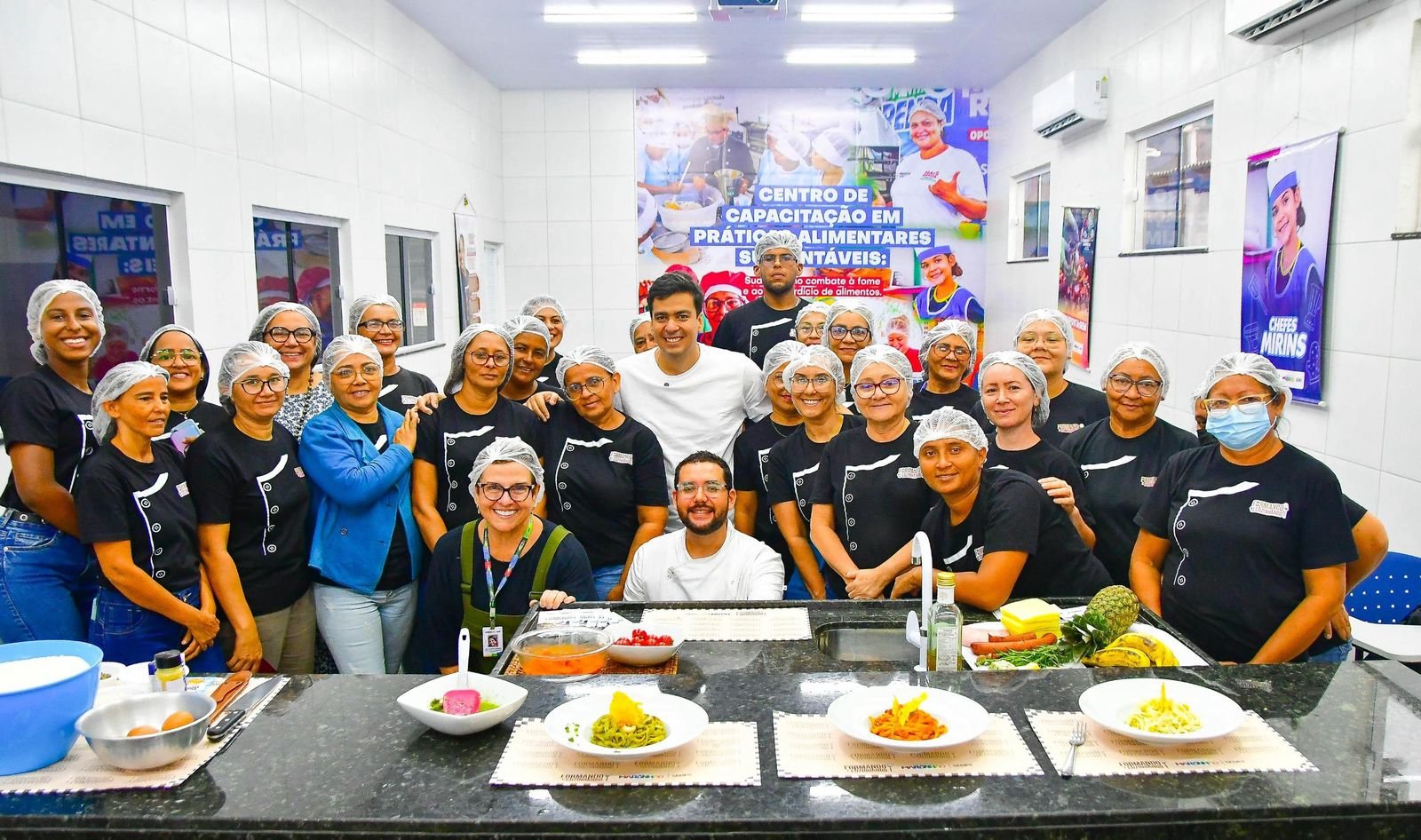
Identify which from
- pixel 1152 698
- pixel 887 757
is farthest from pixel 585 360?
pixel 1152 698

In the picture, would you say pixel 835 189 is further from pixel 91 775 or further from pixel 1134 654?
pixel 91 775

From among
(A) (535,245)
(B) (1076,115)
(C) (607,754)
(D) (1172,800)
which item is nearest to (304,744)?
(C) (607,754)

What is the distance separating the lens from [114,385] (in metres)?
2.78

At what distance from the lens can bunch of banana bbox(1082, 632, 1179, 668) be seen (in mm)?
2215

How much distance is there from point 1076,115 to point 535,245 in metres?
5.39

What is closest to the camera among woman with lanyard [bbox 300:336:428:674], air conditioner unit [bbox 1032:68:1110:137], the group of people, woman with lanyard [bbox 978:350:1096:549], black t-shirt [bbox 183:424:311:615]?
the group of people

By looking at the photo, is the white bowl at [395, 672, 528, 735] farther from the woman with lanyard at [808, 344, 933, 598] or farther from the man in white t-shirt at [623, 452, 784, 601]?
the woman with lanyard at [808, 344, 933, 598]

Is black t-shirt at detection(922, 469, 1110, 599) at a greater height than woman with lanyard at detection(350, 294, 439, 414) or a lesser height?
lesser

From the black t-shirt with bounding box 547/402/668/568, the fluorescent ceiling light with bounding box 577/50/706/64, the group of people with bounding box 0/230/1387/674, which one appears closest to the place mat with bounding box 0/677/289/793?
the group of people with bounding box 0/230/1387/674

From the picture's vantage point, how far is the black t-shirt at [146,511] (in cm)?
273

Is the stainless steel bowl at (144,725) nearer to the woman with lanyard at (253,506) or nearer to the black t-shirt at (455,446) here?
the woman with lanyard at (253,506)

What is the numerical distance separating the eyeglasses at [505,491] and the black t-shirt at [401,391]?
4.15 ft

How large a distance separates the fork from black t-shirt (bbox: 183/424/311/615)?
2.51 m

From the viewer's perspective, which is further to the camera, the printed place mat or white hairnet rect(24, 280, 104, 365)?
white hairnet rect(24, 280, 104, 365)
